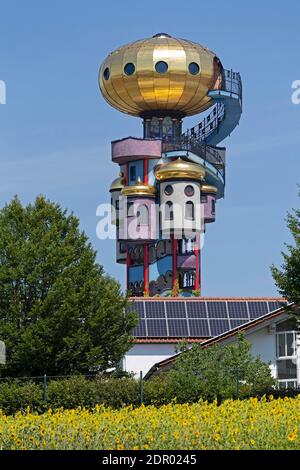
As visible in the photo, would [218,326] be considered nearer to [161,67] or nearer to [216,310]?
[216,310]

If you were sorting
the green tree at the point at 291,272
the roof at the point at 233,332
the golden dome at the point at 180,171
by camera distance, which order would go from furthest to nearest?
the golden dome at the point at 180,171, the roof at the point at 233,332, the green tree at the point at 291,272

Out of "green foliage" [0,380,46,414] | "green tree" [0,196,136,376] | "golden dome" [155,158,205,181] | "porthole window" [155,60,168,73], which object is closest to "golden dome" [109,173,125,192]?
"golden dome" [155,158,205,181]

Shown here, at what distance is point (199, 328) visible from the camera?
60812 mm

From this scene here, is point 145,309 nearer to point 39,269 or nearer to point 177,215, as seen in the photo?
point 39,269

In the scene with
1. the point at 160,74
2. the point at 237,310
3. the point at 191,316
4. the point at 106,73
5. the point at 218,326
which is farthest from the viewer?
the point at 106,73

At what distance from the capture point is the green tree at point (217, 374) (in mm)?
38812

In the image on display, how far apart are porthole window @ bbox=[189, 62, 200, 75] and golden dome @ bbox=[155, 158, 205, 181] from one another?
21.8 feet

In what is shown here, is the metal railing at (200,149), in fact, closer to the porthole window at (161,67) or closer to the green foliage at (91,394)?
the porthole window at (161,67)

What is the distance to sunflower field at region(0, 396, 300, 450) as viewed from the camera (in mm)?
19797

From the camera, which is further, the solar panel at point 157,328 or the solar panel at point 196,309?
the solar panel at point 196,309

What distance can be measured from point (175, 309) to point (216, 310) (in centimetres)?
212

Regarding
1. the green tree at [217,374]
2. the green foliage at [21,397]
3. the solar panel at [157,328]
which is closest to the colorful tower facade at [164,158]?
the solar panel at [157,328]

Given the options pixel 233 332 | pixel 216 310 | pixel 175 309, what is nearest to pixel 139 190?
pixel 175 309

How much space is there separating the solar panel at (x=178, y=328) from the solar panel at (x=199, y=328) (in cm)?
30
